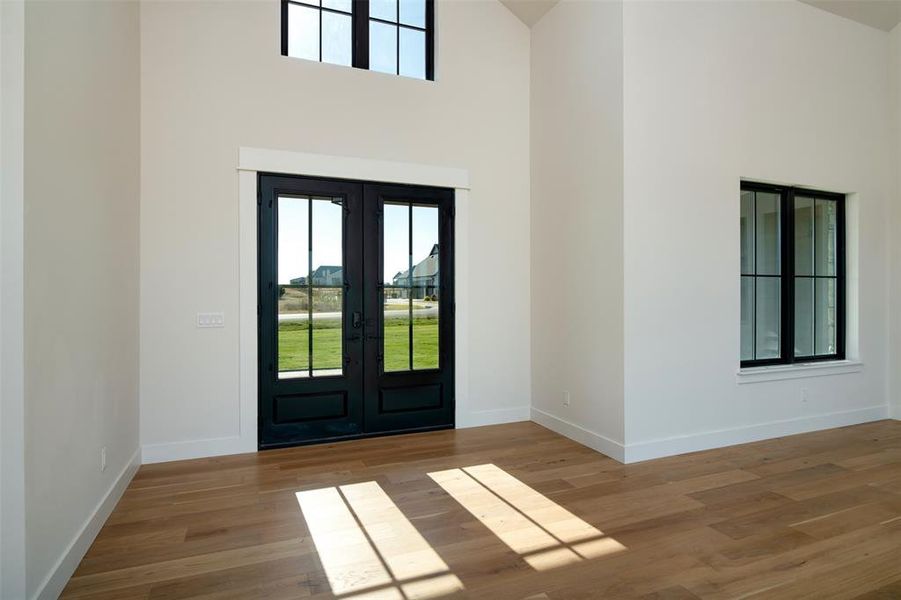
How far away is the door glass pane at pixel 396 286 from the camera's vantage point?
446 cm

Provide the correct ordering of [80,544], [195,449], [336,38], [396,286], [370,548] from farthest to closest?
[396,286] < [336,38] < [195,449] < [370,548] < [80,544]

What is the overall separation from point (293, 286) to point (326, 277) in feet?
0.94

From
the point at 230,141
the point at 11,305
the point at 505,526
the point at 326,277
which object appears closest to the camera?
the point at 11,305

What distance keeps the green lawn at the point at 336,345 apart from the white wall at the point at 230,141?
1.29ft

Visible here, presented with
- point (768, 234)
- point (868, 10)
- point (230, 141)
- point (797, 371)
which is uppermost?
point (868, 10)

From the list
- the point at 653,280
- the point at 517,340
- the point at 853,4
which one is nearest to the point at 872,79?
the point at 853,4

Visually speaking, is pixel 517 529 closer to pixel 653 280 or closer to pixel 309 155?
pixel 653 280

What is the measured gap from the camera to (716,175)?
13.3ft

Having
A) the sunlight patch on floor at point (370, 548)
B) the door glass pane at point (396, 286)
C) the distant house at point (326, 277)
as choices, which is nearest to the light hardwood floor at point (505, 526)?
the sunlight patch on floor at point (370, 548)

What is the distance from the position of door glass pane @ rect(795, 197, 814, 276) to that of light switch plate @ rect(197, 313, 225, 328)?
5273mm

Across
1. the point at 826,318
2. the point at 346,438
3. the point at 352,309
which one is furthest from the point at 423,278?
the point at 826,318

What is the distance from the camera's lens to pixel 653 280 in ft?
12.5

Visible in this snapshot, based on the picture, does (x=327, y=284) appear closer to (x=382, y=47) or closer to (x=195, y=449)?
(x=195, y=449)

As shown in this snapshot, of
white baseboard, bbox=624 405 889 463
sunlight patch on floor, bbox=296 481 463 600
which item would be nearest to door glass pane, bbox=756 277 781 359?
white baseboard, bbox=624 405 889 463
